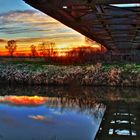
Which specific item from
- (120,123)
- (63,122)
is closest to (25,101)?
(63,122)

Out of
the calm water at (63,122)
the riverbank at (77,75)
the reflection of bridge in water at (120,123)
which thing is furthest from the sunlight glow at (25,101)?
the riverbank at (77,75)

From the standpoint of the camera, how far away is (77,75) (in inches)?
1325

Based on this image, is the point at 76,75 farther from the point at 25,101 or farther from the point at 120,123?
the point at 120,123

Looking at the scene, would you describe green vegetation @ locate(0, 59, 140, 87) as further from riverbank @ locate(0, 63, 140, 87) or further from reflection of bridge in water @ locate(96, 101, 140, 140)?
reflection of bridge in water @ locate(96, 101, 140, 140)

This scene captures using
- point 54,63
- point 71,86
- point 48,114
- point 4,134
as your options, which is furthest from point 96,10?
point 54,63

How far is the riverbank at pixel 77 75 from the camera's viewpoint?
108ft

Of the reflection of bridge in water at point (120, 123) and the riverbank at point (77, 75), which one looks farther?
the riverbank at point (77, 75)

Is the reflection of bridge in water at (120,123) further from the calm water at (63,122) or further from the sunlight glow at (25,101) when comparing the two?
the sunlight glow at (25,101)

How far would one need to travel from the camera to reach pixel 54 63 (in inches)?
1505

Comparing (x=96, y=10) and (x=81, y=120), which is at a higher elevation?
(x=96, y=10)

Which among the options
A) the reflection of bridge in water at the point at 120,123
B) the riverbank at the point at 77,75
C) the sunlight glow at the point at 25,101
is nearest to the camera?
the reflection of bridge in water at the point at 120,123

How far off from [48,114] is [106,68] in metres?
18.7

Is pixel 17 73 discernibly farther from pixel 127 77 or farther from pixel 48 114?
pixel 48 114

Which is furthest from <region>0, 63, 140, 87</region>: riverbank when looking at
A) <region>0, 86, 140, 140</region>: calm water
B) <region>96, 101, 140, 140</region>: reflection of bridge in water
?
<region>96, 101, 140, 140</region>: reflection of bridge in water
